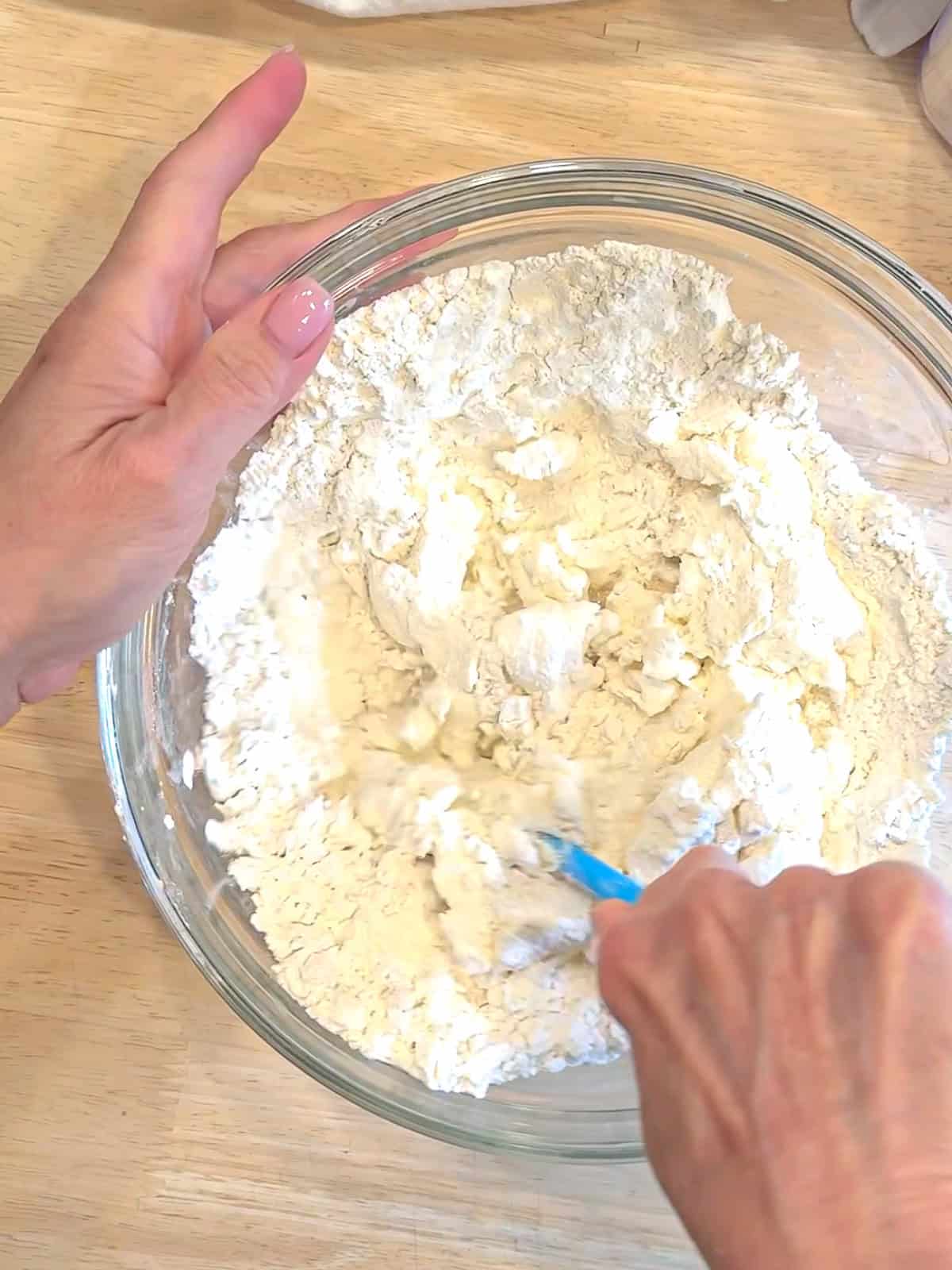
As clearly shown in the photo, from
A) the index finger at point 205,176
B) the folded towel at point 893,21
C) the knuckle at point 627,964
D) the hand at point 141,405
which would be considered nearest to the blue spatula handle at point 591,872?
the knuckle at point 627,964

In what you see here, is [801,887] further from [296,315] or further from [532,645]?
[296,315]

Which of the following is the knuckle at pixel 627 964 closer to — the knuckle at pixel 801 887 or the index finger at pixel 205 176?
the knuckle at pixel 801 887

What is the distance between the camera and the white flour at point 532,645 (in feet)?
2.31

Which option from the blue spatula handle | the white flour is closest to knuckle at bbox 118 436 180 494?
the white flour

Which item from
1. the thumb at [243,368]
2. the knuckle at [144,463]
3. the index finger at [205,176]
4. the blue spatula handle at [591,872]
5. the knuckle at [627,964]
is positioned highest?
the index finger at [205,176]

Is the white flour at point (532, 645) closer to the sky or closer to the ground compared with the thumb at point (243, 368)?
closer to the ground

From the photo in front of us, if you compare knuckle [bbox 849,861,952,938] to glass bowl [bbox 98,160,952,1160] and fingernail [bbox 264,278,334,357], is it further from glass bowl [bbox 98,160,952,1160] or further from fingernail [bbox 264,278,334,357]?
fingernail [bbox 264,278,334,357]

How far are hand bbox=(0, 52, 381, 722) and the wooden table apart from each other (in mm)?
125

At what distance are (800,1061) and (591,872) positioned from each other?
0.27m

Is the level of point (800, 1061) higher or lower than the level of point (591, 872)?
higher

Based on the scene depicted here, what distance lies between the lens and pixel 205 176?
0.66m

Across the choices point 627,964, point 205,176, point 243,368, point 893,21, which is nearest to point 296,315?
point 243,368

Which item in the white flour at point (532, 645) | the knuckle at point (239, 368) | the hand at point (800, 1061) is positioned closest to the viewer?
the hand at point (800, 1061)

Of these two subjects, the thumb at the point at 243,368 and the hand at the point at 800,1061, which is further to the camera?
the thumb at the point at 243,368
